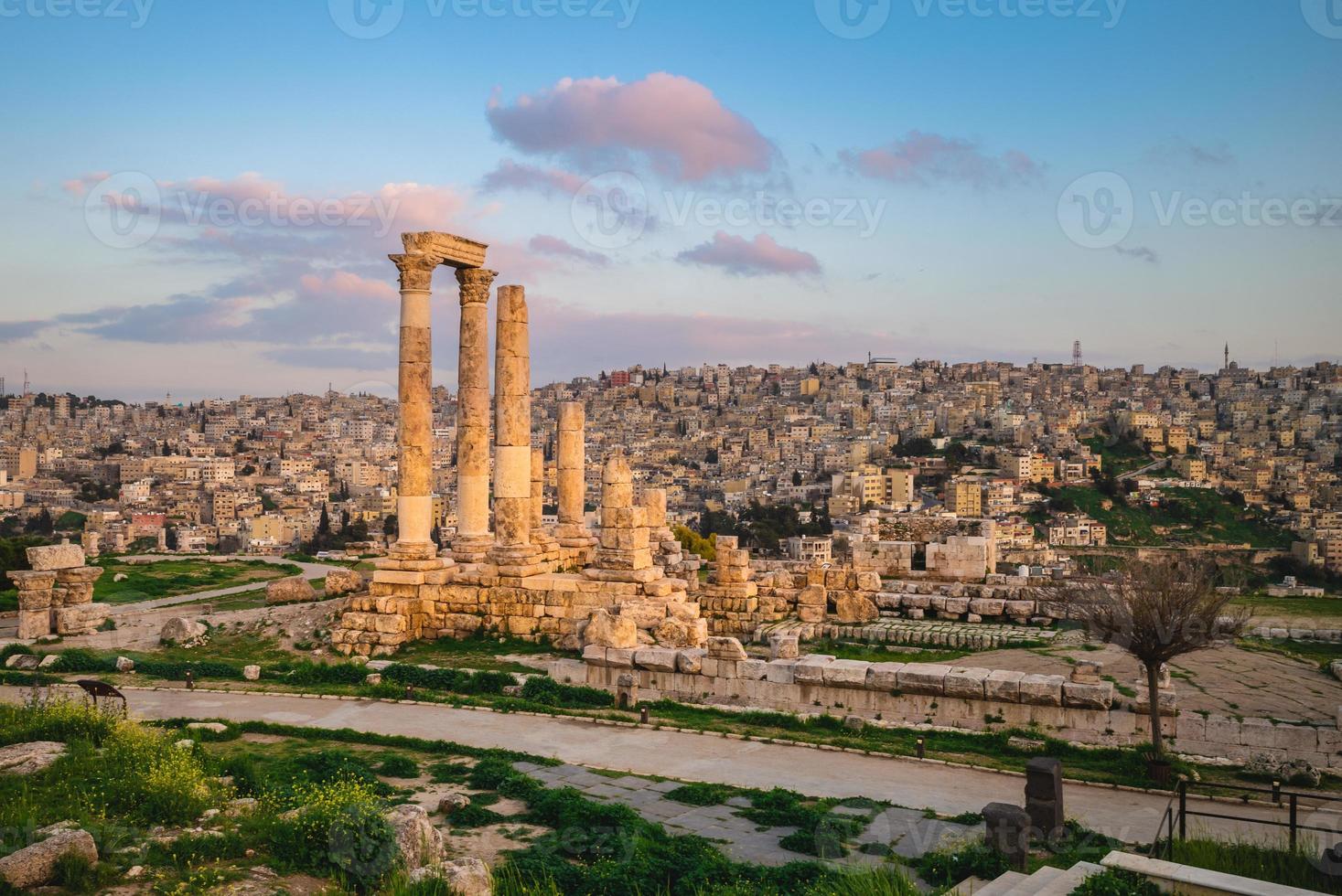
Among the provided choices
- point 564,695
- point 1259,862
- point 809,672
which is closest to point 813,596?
point 809,672

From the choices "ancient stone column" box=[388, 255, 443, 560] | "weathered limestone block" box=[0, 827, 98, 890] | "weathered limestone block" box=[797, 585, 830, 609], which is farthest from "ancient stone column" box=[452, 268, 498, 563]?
"weathered limestone block" box=[0, 827, 98, 890]

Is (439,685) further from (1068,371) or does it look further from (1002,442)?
(1068,371)

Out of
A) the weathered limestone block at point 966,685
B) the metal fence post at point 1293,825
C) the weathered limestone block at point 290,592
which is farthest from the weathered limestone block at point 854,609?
the metal fence post at point 1293,825

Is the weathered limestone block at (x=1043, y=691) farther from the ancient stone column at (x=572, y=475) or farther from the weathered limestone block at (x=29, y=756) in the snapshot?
the ancient stone column at (x=572, y=475)

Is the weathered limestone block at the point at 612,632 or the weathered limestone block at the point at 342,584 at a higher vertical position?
the weathered limestone block at the point at 612,632

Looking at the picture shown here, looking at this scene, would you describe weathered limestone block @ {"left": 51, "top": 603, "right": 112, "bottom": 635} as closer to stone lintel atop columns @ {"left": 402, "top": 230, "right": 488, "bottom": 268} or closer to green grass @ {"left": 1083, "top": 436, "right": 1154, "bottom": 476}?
stone lintel atop columns @ {"left": 402, "top": 230, "right": 488, "bottom": 268}

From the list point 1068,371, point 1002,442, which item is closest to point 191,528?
point 1002,442
